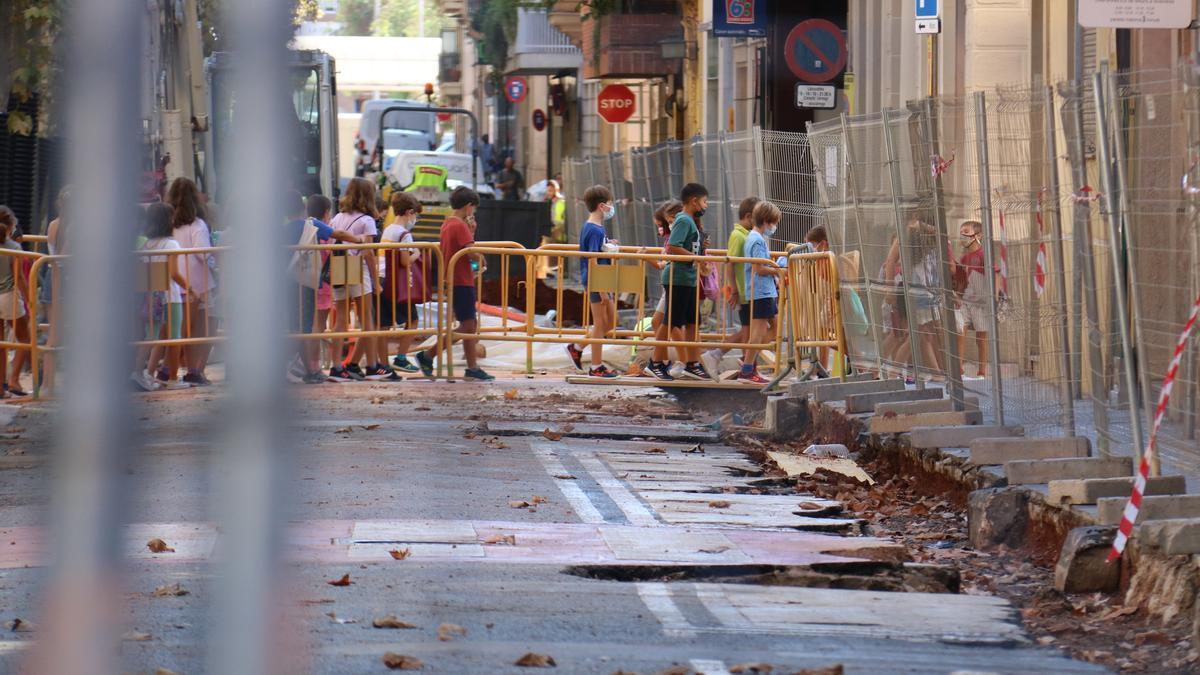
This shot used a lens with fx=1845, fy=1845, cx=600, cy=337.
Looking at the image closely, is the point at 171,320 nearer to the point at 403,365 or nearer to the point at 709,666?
the point at 709,666

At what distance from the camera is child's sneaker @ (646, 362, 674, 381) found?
1566 cm

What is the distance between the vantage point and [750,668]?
541 centimetres

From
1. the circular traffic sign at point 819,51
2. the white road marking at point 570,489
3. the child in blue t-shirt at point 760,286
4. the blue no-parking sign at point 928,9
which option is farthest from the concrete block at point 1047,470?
the circular traffic sign at point 819,51

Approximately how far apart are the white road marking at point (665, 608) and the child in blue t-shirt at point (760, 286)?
868cm

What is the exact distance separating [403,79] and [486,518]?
7070 cm

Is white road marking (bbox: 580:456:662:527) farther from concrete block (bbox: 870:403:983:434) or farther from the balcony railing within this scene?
the balcony railing

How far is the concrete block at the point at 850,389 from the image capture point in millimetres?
12219

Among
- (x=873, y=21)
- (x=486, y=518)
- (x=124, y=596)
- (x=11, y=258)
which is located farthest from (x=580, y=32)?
(x=124, y=596)

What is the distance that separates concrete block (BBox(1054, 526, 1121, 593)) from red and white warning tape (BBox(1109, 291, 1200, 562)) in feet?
0.17

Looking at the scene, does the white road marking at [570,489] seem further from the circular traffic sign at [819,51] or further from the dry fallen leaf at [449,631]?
the circular traffic sign at [819,51]

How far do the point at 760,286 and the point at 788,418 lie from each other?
9.67 ft

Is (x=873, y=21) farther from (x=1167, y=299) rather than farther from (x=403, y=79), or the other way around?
(x=403, y=79)

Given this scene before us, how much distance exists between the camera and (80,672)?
1.65 metres

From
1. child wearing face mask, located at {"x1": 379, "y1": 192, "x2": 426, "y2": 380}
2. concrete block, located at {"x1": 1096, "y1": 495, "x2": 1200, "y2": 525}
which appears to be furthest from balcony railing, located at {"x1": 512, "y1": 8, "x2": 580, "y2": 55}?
concrete block, located at {"x1": 1096, "y1": 495, "x2": 1200, "y2": 525}
